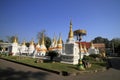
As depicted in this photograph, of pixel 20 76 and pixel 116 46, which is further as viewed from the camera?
pixel 116 46

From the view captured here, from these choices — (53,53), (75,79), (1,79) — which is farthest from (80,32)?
(1,79)

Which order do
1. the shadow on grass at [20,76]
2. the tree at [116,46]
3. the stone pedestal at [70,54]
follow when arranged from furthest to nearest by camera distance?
the tree at [116,46], the stone pedestal at [70,54], the shadow on grass at [20,76]

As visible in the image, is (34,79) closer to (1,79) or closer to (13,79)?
(13,79)

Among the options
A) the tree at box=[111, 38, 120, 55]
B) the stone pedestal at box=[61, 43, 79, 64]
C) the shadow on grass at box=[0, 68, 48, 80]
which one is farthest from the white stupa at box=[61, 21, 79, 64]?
the tree at box=[111, 38, 120, 55]

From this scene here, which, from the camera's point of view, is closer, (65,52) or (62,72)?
(62,72)

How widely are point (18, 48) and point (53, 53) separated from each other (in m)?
21.7

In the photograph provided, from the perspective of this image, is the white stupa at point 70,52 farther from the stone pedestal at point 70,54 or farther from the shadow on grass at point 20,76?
the shadow on grass at point 20,76

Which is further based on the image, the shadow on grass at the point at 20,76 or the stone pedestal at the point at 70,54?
the stone pedestal at the point at 70,54

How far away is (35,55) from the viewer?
31.9m

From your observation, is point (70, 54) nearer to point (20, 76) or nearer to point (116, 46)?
point (20, 76)

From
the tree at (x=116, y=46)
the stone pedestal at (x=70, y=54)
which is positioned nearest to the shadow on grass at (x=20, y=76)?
the stone pedestal at (x=70, y=54)

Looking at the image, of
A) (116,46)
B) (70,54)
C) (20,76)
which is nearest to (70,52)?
(70,54)

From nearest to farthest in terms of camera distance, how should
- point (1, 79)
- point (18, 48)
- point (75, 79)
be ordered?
point (1, 79)
point (75, 79)
point (18, 48)

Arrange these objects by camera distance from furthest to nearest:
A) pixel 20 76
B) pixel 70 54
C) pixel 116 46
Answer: pixel 116 46
pixel 70 54
pixel 20 76
